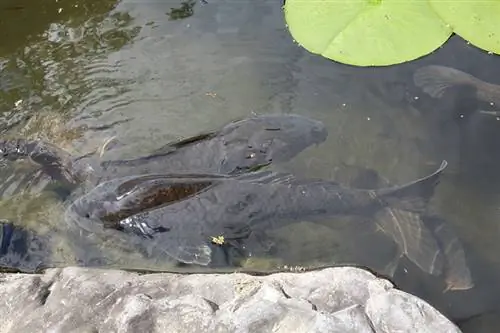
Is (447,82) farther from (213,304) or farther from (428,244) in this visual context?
(213,304)

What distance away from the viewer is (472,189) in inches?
127

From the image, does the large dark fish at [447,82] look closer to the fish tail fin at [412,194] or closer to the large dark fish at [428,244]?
the fish tail fin at [412,194]

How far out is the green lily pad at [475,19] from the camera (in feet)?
11.5

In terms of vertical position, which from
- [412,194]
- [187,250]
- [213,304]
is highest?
[213,304]

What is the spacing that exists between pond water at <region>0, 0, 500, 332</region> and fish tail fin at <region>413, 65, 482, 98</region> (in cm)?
4

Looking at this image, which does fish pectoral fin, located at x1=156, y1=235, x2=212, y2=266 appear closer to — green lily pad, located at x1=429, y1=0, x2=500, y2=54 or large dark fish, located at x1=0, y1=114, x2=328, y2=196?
large dark fish, located at x1=0, y1=114, x2=328, y2=196

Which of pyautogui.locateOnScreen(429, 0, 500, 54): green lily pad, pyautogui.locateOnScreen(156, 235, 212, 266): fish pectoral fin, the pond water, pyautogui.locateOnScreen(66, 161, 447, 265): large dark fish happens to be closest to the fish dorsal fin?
the pond water

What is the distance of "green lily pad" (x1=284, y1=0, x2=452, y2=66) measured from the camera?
11.5 ft

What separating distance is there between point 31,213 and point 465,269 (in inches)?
80.6

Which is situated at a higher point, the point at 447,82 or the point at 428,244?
the point at 447,82

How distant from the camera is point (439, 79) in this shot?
3.60 metres

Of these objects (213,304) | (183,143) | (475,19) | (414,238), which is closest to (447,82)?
(475,19)

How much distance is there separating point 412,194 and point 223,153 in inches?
36.3

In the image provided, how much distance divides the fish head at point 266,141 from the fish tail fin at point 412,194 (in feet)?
1.59
